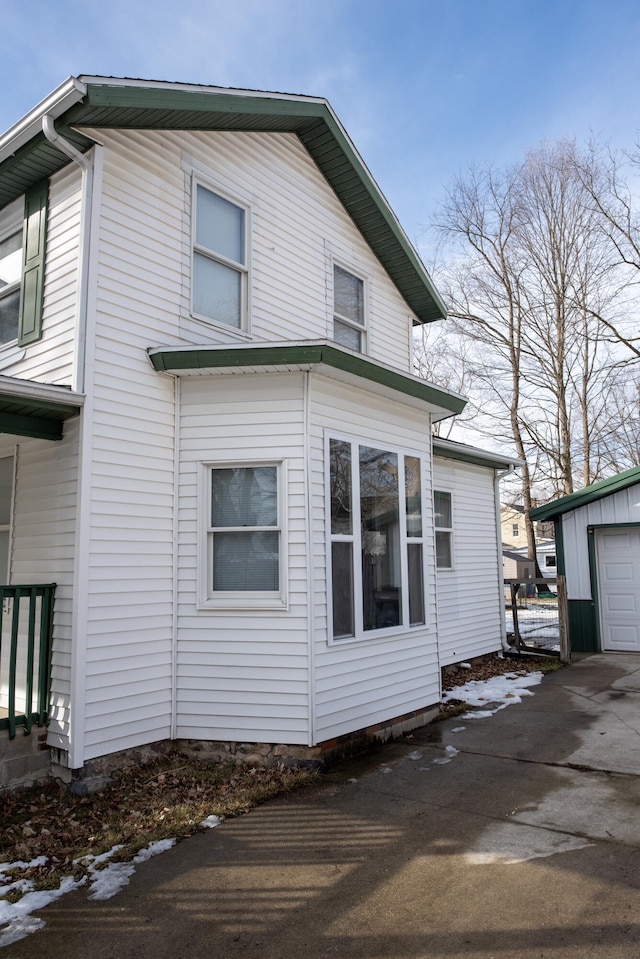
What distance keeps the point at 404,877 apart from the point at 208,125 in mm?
7147

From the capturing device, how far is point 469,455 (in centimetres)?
1102

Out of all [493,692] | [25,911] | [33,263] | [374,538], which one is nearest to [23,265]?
[33,263]

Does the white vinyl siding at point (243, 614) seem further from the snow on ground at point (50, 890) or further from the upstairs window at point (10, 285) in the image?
the upstairs window at point (10, 285)

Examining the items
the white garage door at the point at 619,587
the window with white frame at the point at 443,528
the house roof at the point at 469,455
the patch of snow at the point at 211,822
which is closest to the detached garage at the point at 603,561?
the white garage door at the point at 619,587

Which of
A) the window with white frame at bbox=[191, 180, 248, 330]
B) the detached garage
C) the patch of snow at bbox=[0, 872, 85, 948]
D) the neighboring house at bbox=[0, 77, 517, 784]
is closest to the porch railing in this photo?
the neighboring house at bbox=[0, 77, 517, 784]

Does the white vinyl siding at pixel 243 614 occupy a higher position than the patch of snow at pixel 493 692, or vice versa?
the white vinyl siding at pixel 243 614

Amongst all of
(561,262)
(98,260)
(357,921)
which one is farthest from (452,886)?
(561,262)

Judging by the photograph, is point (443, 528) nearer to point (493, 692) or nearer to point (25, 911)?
point (493, 692)

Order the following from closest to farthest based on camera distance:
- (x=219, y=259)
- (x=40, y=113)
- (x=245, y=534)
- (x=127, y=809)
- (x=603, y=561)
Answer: (x=127, y=809) → (x=40, y=113) → (x=245, y=534) → (x=219, y=259) → (x=603, y=561)

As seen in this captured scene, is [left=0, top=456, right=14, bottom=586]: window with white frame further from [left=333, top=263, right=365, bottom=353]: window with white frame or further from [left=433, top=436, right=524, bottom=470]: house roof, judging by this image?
[left=433, top=436, right=524, bottom=470]: house roof

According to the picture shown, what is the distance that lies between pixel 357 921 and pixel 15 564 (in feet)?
14.7

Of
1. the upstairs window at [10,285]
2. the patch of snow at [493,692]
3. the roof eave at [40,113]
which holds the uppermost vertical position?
the roof eave at [40,113]

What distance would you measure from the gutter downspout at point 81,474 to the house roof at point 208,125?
26cm

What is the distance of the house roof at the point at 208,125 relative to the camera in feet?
18.6
